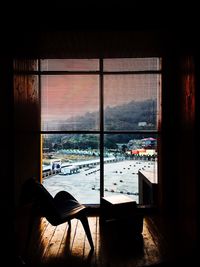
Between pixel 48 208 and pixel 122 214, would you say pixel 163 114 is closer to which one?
pixel 122 214

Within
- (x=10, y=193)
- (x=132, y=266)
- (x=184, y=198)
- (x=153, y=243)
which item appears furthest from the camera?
(x=184, y=198)

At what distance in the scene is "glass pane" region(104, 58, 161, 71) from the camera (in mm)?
5141

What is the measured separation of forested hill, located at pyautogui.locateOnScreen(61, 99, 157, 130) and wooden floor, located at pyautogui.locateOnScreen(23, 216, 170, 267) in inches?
72.6

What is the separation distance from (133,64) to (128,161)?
5.96ft

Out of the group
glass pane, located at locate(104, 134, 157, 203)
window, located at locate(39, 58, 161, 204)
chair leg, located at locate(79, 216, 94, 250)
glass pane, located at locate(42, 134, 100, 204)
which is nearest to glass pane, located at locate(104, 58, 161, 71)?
window, located at locate(39, 58, 161, 204)

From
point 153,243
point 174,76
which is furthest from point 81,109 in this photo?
point 153,243

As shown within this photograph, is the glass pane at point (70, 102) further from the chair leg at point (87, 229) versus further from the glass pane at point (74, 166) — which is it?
the chair leg at point (87, 229)

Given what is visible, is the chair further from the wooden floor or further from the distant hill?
the distant hill

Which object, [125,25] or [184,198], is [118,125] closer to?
[184,198]

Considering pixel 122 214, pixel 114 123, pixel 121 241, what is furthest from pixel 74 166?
pixel 121 241

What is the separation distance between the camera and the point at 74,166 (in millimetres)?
5359

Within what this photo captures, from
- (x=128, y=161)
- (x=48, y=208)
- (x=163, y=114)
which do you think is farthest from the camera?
(x=128, y=161)

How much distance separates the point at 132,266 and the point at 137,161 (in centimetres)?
254

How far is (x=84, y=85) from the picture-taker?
5.21 meters
